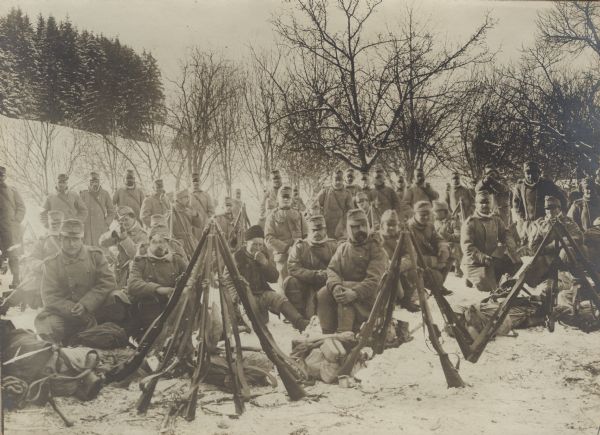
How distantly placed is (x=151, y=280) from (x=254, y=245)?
33.8 inches

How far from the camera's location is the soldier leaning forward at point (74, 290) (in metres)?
3.60

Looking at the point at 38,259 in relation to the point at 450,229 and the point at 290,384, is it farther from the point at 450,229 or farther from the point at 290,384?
the point at 450,229

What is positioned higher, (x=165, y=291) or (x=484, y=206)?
(x=484, y=206)

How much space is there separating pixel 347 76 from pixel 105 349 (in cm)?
283

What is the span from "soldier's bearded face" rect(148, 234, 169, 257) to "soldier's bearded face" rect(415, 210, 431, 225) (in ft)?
6.65

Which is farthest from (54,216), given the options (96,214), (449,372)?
(449,372)

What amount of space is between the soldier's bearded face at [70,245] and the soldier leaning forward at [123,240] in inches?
20.1

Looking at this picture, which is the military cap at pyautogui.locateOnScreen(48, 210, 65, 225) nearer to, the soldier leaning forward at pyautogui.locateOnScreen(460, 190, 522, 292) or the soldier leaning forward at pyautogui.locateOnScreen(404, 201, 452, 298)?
the soldier leaning forward at pyautogui.locateOnScreen(404, 201, 452, 298)

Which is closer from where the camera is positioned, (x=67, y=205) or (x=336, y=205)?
(x=67, y=205)

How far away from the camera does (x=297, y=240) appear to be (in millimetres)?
4113

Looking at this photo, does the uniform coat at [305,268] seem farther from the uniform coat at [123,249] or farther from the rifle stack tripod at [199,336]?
the uniform coat at [123,249]

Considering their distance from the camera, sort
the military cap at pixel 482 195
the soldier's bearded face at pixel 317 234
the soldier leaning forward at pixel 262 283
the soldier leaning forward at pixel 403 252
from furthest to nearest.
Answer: the military cap at pixel 482 195, the soldier's bearded face at pixel 317 234, the soldier leaning forward at pixel 262 283, the soldier leaning forward at pixel 403 252

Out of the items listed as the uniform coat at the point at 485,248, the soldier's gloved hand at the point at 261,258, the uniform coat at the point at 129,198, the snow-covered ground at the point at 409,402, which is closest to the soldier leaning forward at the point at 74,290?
the snow-covered ground at the point at 409,402

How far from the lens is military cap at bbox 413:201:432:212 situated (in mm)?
4039
